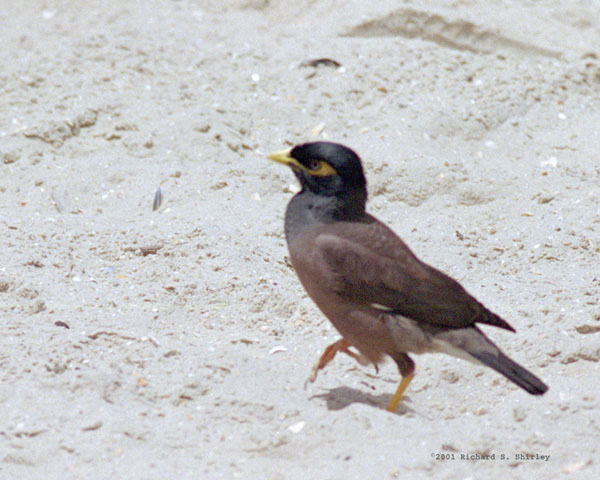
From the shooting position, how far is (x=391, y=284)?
371 centimetres

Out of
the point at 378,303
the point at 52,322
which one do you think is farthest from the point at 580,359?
the point at 52,322

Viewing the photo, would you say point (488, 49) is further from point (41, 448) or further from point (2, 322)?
point (41, 448)

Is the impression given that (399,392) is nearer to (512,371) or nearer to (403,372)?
(403,372)

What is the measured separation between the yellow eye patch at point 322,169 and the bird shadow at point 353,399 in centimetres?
98

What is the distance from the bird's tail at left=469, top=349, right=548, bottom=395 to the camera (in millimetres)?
3451

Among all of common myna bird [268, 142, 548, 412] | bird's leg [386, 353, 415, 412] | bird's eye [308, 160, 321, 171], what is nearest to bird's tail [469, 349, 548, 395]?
common myna bird [268, 142, 548, 412]

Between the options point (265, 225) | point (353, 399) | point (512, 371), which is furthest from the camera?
point (265, 225)

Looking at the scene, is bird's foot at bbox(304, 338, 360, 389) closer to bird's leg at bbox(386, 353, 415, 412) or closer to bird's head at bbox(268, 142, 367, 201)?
bird's leg at bbox(386, 353, 415, 412)

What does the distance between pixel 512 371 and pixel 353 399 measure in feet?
2.43

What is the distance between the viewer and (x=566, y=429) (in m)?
3.47

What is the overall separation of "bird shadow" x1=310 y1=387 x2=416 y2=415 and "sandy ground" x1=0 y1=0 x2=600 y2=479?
14 millimetres

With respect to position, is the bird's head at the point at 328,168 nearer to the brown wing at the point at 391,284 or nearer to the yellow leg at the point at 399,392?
A: the brown wing at the point at 391,284

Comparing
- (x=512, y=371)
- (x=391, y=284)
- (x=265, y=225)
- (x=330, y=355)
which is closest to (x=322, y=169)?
(x=391, y=284)

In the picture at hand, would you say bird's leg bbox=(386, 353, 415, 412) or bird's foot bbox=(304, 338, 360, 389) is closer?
bird's leg bbox=(386, 353, 415, 412)
